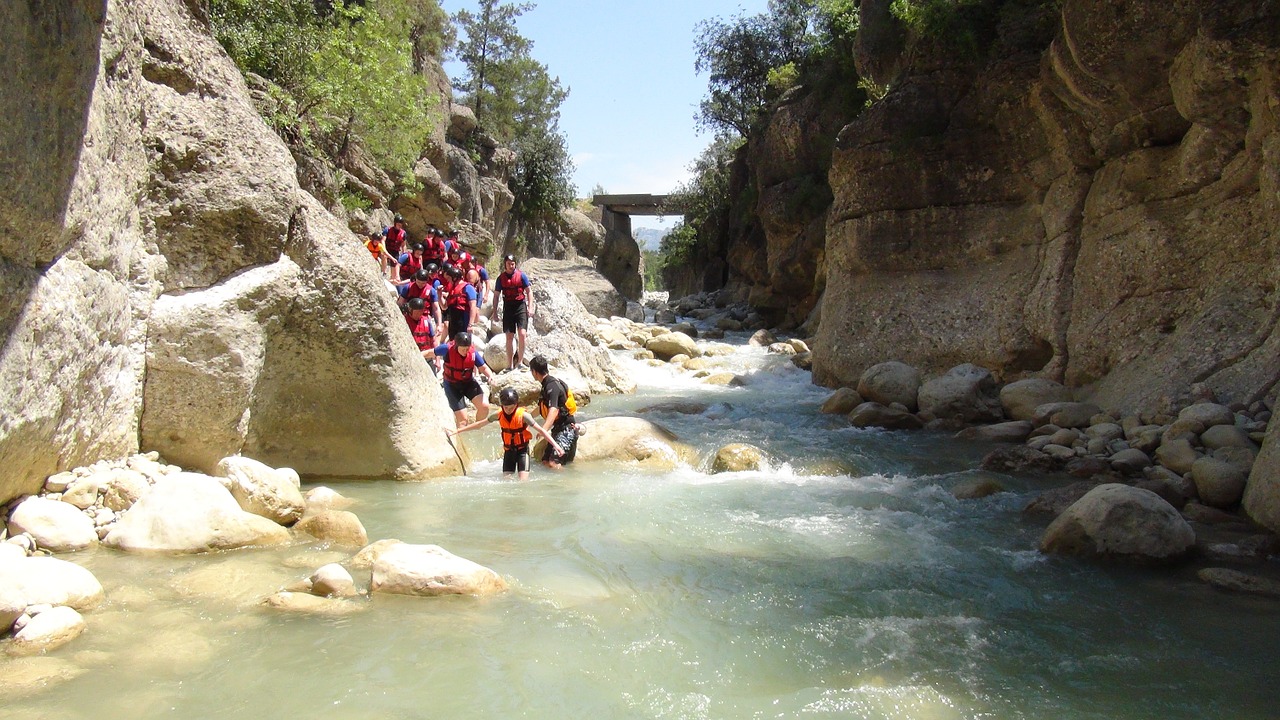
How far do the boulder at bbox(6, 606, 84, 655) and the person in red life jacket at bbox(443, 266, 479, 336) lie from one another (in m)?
7.17

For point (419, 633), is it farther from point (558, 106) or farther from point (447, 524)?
point (558, 106)

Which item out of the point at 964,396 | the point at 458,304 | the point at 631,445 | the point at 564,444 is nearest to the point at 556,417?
the point at 564,444

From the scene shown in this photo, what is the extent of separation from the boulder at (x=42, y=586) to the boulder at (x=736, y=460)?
553cm

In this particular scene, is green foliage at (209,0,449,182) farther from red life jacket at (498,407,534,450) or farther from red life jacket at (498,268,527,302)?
red life jacket at (498,407,534,450)

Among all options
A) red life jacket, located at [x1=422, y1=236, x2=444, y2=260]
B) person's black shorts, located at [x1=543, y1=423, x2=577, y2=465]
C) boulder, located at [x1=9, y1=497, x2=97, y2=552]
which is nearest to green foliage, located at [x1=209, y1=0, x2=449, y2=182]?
red life jacket, located at [x1=422, y1=236, x2=444, y2=260]

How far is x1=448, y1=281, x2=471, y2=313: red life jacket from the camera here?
1048 centimetres

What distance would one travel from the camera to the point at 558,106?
38875 millimetres

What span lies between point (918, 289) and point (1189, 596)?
9.38 m

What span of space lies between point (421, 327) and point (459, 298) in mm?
619

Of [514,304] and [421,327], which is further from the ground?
[514,304]

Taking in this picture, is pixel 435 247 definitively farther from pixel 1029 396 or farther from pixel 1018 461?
pixel 1018 461

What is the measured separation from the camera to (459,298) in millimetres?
10484

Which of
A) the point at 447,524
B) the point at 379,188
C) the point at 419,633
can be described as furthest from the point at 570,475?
the point at 379,188

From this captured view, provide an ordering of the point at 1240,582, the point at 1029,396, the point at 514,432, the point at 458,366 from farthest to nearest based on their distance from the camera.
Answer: the point at 1029,396 < the point at 458,366 < the point at 514,432 < the point at 1240,582
